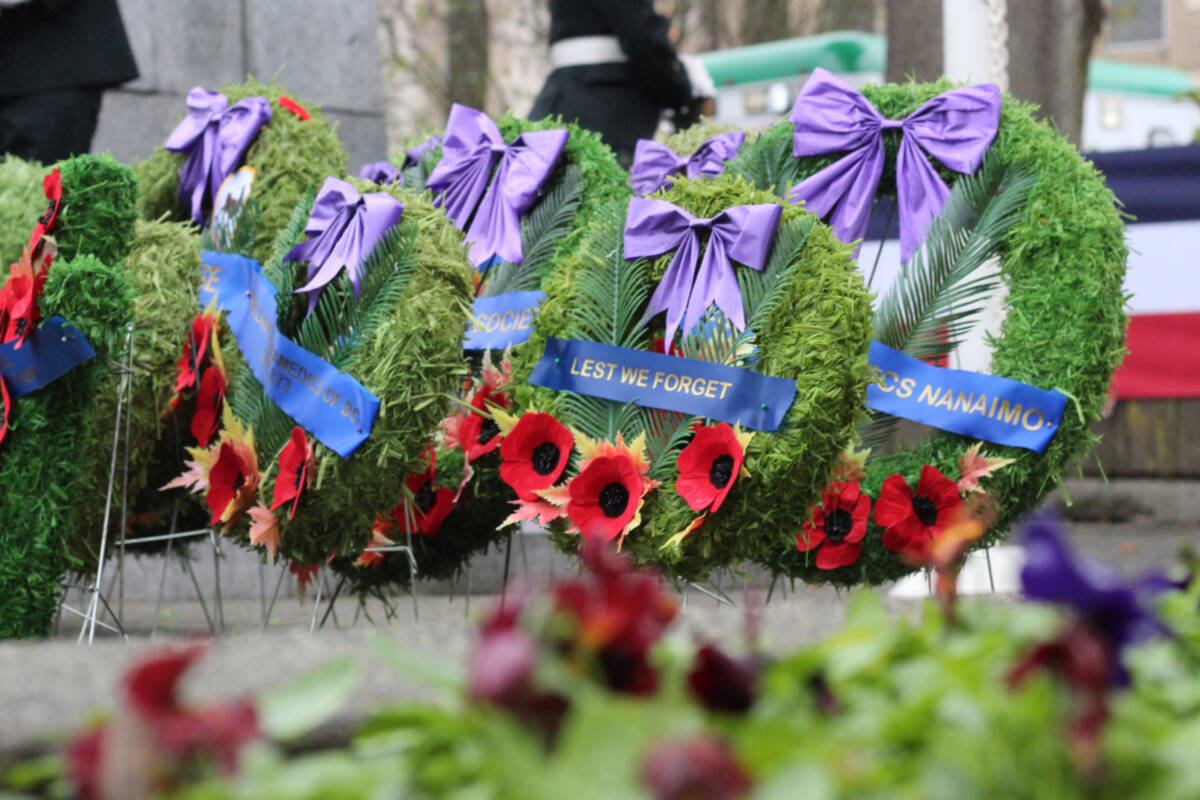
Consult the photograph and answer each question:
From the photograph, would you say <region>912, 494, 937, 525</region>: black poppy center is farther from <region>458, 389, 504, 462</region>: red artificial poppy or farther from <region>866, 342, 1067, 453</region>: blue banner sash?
<region>458, 389, 504, 462</region>: red artificial poppy

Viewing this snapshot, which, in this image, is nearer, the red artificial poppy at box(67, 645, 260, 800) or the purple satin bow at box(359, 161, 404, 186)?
the red artificial poppy at box(67, 645, 260, 800)

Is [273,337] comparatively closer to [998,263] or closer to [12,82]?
[998,263]

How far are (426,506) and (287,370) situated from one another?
0.55 metres

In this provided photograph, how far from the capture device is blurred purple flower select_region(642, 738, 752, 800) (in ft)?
2.13

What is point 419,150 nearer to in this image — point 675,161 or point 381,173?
point 381,173

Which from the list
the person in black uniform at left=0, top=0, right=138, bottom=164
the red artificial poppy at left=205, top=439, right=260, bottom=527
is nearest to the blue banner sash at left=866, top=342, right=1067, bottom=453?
the red artificial poppy at left=205, top=439, right=260, bottom=527

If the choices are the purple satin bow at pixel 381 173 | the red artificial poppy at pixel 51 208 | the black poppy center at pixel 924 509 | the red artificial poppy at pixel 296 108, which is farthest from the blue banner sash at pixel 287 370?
the black poppy center at pixel 924 509

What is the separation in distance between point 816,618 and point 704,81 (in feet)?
12.9

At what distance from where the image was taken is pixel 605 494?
2.31 m

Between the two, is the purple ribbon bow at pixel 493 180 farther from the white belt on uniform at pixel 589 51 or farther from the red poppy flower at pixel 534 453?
the white belt on uniform at pixel 589 51

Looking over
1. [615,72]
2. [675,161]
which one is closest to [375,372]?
[675,161]

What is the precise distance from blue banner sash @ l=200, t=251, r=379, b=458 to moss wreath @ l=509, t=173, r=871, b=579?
32 centimetres

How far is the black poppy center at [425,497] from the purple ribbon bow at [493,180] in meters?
0.53

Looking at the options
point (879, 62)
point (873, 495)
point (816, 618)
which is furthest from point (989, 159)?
point (879, 62)
